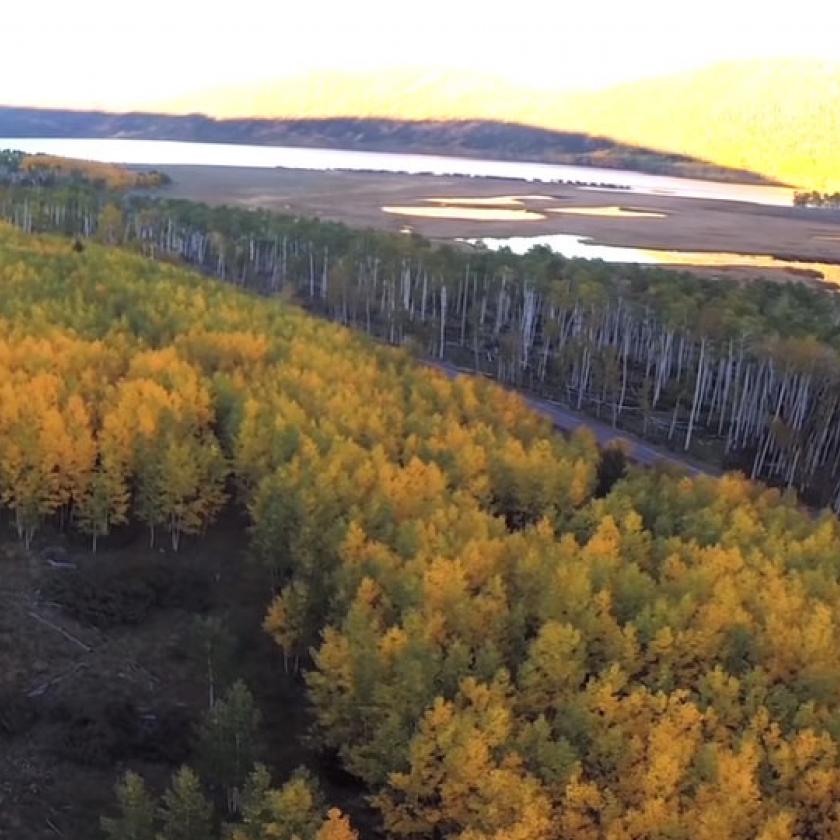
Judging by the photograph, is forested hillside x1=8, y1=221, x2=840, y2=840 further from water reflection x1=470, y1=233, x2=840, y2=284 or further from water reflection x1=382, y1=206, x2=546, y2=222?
water reflection x1=382, y1=206, x2=546, y2=222

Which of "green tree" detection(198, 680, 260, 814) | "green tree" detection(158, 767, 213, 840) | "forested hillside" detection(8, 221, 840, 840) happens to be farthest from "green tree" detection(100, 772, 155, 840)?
"green tree" detection(198, 680, 260, 814)

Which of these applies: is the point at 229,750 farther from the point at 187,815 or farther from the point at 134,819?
the point at 134,819

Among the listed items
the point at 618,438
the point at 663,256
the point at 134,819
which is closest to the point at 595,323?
the point at 618,438

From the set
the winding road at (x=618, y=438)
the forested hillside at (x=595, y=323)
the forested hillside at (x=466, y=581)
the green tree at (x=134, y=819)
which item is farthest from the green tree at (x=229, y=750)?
the forested hillside at (x=595, y=323)

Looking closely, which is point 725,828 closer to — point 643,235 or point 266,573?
point 266,573

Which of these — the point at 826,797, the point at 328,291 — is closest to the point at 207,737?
the point at 826,797
